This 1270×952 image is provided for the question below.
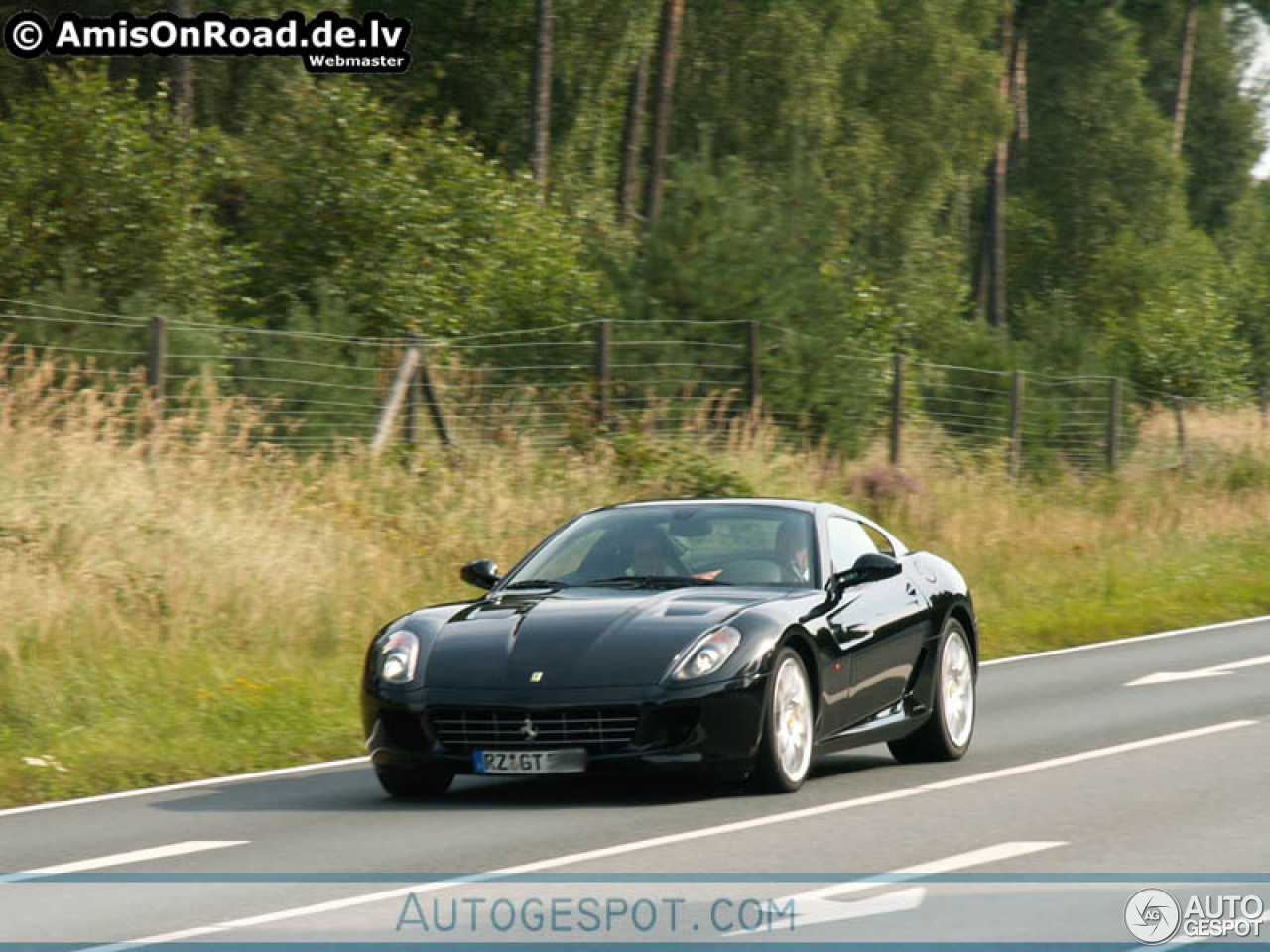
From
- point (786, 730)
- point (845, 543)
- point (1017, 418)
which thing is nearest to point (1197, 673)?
point (845, 543)

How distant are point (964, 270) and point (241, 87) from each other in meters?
33.7

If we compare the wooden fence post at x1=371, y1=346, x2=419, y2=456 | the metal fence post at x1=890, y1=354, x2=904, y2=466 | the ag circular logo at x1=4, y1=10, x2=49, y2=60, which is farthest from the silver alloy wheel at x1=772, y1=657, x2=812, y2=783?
the ag circular logo at x1=4, y1=10, x2=49, y2=60

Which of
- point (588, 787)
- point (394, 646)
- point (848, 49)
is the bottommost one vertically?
point (588, 787)

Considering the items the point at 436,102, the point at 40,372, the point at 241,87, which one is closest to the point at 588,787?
the point at 40,372

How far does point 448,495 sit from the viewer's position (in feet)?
66.8

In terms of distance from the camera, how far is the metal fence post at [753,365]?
25531mm

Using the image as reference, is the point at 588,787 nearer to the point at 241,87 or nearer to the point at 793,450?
the point at 793,450

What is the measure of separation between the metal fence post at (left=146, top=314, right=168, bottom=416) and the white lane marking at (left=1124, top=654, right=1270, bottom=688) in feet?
28.4

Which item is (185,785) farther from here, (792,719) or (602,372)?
(602,372)

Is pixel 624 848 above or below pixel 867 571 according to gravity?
below

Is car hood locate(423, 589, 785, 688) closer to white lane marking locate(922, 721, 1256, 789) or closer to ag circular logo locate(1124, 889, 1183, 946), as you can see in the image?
white lane marking locate(922, 721, 1256, 789)

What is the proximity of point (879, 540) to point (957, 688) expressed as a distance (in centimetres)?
88

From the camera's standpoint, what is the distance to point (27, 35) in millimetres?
35406

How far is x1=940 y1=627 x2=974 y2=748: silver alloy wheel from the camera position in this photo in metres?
11.9
